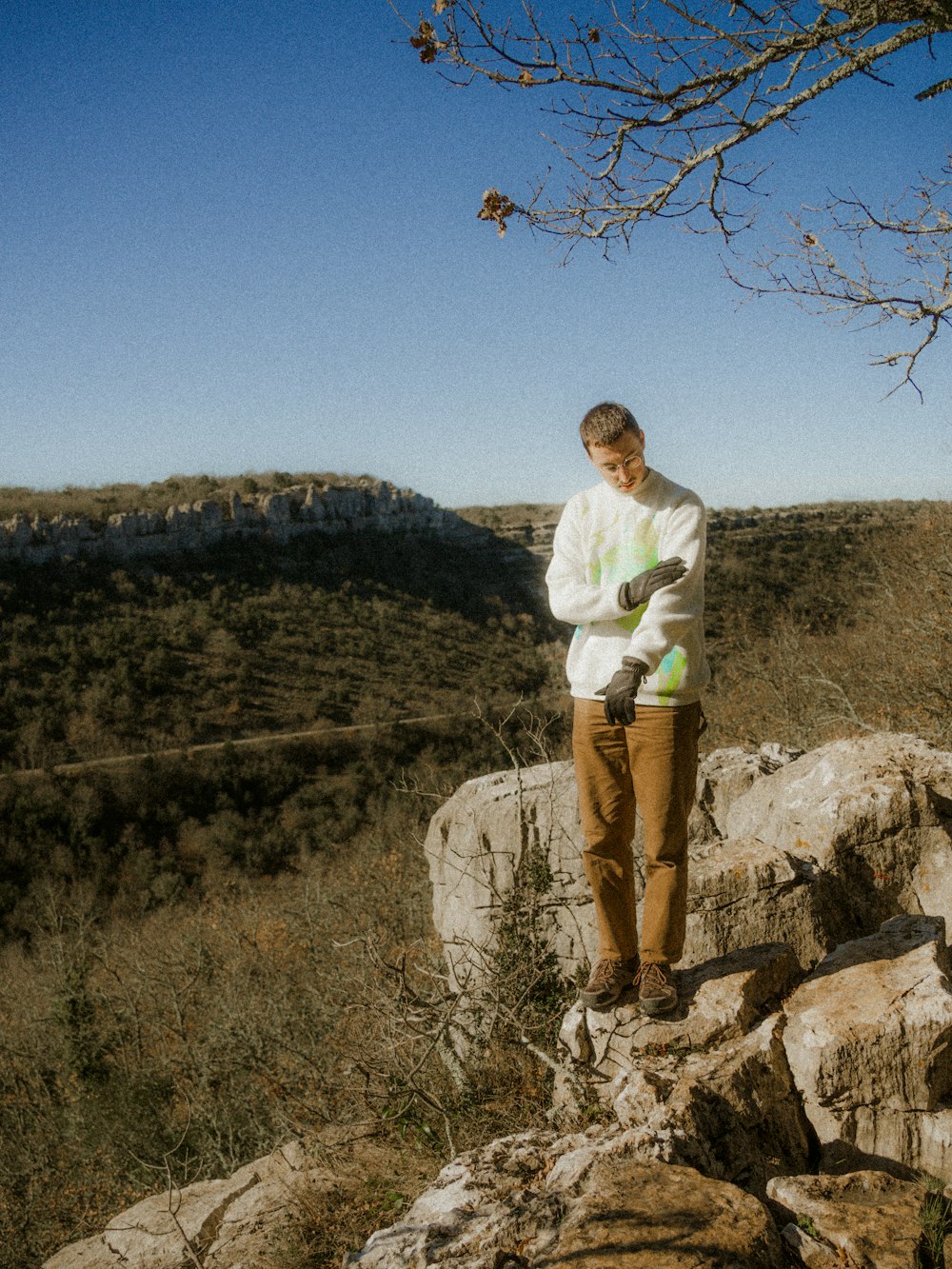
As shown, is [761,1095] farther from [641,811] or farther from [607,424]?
[607,424]

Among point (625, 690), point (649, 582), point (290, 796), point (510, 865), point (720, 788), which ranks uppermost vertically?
point (649, 582)

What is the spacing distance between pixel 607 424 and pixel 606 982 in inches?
77.0

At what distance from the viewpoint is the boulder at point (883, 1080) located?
2465 mm

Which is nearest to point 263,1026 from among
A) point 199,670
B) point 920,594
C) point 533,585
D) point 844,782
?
point 844,782

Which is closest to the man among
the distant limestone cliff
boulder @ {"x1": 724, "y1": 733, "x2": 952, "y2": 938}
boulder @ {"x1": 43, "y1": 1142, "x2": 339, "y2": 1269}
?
boulder @ {"x1": 724, "y1": 733, "x2": 952, "y2": 938}

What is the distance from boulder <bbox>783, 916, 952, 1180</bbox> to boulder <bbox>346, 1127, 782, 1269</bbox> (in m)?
0.65

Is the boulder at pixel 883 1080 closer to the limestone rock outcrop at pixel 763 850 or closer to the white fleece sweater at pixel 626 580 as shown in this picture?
the limestone rock outcrop at pixel 763 850

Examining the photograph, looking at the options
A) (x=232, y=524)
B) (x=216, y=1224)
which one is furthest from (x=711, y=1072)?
(x=232, y=524)

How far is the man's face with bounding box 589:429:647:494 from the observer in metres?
2.63

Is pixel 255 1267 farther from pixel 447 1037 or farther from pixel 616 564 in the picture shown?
pixel 616 564

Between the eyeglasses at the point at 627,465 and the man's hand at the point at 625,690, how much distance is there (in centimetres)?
64

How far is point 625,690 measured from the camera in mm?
2533

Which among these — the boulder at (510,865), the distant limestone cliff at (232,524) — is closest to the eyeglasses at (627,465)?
the boulder at (510,865)

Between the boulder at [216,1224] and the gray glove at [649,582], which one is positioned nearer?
the gray glove at [649,582]
